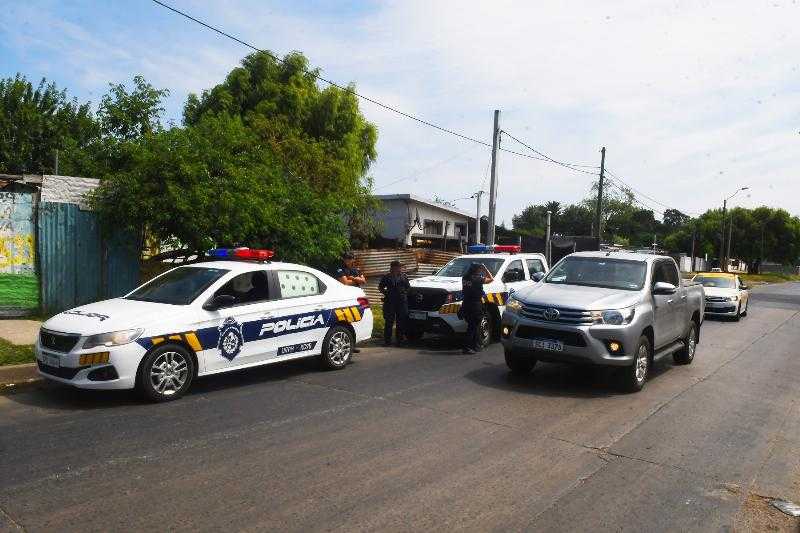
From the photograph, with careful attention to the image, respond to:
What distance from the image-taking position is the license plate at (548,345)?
8094 millimetres

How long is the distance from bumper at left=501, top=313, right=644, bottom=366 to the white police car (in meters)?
2.75

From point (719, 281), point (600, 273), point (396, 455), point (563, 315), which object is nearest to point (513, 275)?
point (600, 273)

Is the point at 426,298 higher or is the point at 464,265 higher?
the point at 464,265

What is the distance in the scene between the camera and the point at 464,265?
42.7 feet

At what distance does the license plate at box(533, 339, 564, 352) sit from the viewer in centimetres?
809

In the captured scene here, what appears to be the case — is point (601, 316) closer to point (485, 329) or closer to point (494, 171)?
point (485, 329)

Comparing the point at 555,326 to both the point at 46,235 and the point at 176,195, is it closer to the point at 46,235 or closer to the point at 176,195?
the point at 176,195

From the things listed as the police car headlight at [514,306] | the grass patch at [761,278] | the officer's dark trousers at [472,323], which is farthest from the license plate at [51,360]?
the grass patch at [761,278]

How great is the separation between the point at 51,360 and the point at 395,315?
620 cm

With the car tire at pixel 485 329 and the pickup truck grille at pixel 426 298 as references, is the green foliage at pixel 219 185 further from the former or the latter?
the car tire at pixel 485 329

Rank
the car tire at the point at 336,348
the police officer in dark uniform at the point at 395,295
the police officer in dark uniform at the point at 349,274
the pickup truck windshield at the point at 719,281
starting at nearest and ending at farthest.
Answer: the car tire at the point at 336,348, the police officer in dark uniform at the point at 349,274, the police officer in dark uniform at the point at 395,295, the pickup truck windshield at the point at 719,281

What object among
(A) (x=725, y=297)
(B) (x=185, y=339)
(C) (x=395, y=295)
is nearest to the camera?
(B) (x=185, y=339)

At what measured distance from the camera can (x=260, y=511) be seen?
4219 millimetres

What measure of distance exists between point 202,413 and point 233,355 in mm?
1177
